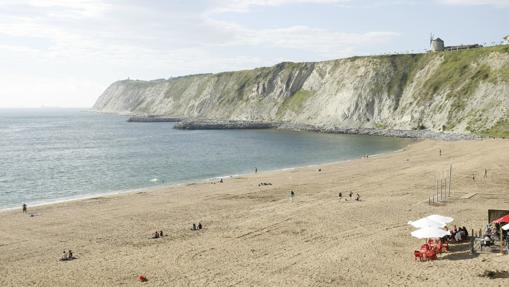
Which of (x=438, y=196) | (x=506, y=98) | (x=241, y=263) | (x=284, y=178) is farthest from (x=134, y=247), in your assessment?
(x=506, y=98)

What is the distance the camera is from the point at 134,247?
25297 millimetres

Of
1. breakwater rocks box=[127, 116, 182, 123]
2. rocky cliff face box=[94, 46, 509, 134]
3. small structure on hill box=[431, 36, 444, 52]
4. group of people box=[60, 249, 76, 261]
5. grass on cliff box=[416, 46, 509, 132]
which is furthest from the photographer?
breakwater rocks box=[127, 116, 182, 123]

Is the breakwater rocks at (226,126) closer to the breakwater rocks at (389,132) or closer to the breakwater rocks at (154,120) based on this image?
the breakwater rocks at (389,132)

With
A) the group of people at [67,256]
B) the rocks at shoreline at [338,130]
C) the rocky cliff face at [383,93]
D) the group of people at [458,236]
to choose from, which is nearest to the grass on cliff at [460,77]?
the rocky cliff face at [383,93]

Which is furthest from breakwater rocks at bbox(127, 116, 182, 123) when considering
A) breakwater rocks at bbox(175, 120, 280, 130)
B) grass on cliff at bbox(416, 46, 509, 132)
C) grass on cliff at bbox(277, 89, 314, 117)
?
grass on cliff at bbox(416, 46, 509, 132)

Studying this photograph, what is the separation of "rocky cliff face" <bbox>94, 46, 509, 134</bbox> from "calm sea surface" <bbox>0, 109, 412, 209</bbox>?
1101 centimetres

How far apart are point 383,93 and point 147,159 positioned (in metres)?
56.6

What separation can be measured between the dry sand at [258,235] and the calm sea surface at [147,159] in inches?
327

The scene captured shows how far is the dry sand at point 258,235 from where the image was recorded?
20.0 m

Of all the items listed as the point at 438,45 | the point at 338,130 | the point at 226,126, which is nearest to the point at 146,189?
the point at 338,130

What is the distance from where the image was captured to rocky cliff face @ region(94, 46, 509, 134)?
80562mm

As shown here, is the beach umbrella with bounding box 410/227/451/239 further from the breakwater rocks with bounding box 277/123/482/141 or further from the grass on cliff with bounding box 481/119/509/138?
the breakwater rocks with bounding box 277/123/482/141

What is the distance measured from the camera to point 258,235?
26.5 m

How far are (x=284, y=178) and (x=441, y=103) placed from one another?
50.3 meters
